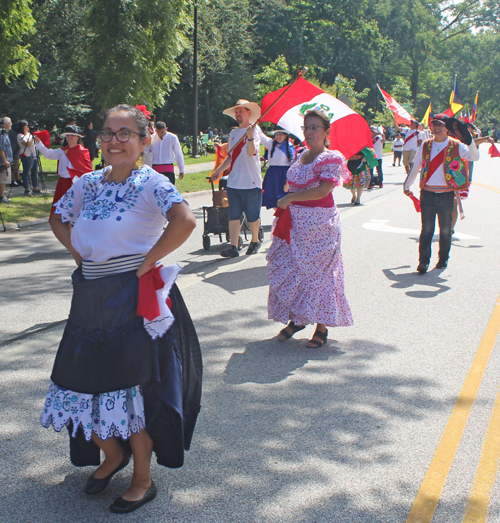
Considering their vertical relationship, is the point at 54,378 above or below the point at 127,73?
below

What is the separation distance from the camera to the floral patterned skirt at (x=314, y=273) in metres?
5.40

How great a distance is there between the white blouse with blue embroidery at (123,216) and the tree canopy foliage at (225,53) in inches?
445

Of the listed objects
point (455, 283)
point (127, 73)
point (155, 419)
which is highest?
point (127, 73)

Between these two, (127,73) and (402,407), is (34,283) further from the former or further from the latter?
(127,73)

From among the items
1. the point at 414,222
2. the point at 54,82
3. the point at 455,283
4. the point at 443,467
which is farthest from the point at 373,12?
the point at 443,467

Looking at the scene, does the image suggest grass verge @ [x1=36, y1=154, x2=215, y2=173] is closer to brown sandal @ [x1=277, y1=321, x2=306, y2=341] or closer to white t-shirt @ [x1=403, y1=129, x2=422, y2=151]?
white t-shirt @ [x1=403, y1=129, x2=422, y2=151]

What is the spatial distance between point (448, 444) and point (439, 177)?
4927 millimetres

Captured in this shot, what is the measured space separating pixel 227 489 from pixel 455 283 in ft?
17.2

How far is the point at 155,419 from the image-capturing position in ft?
9.82

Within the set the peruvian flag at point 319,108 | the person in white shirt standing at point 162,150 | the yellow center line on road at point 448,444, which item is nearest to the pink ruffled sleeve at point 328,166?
the peruvian flag at point 319,108

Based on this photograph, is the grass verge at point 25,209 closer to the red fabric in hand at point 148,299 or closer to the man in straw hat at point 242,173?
the man in straw hat at point 242,173

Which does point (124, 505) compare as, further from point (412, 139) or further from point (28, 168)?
point (412, 139)

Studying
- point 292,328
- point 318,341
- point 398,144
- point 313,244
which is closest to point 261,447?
point 318,341

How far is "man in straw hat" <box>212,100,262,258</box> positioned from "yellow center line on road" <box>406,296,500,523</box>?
4227 mm
